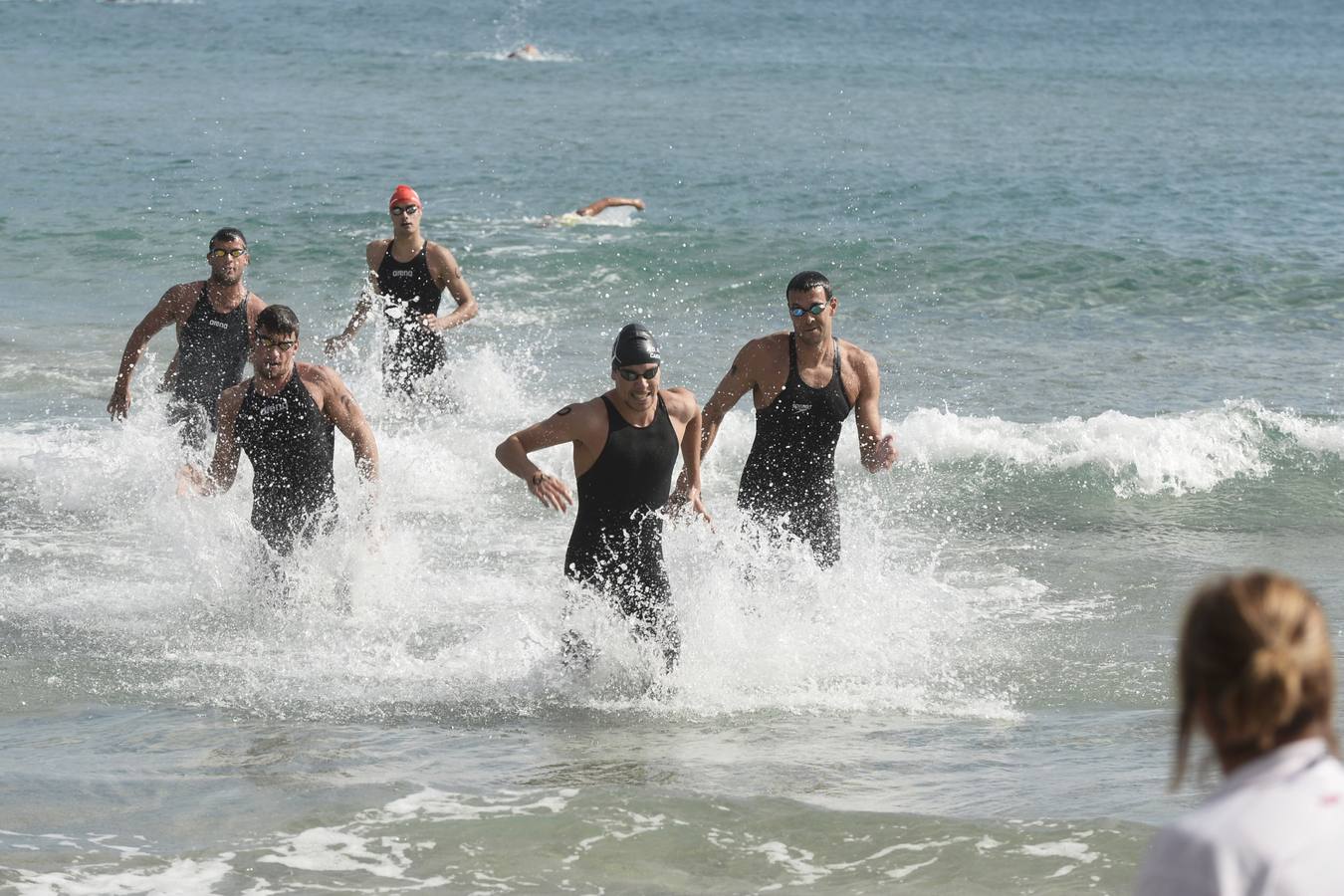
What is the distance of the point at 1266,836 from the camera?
7.43ft

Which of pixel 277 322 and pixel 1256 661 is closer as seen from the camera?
pixel 1256 661

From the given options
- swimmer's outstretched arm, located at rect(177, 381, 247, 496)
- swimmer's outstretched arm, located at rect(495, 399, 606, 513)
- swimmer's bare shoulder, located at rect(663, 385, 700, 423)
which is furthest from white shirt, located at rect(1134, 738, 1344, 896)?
swimmer's outstretched arm, located at rect(177, 381, 247, 496)

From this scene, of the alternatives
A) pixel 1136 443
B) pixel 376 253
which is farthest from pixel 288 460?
pixel 1136 443

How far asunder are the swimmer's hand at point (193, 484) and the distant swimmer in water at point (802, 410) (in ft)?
7.97

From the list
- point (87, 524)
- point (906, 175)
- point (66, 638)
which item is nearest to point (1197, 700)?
point (66, 638)

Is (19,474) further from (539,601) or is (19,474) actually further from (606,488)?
(606,488)

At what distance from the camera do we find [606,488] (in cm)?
689

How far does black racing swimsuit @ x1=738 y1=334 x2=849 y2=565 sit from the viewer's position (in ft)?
25.3

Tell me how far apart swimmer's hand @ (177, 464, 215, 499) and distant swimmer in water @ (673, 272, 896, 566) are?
243 cm

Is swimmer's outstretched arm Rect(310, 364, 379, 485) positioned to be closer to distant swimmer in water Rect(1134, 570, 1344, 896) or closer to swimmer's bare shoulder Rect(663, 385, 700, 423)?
swimmer's bare shoulder Rect(663, 385, 700, 423)

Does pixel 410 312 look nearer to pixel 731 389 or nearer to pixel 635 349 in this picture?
pixel 731 389

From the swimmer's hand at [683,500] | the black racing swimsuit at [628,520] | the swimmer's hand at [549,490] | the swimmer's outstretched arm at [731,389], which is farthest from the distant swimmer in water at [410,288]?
the swimmer's hand at [549,490]

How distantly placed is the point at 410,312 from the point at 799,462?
427 centimetres

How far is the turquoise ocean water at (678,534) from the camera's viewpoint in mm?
5953
